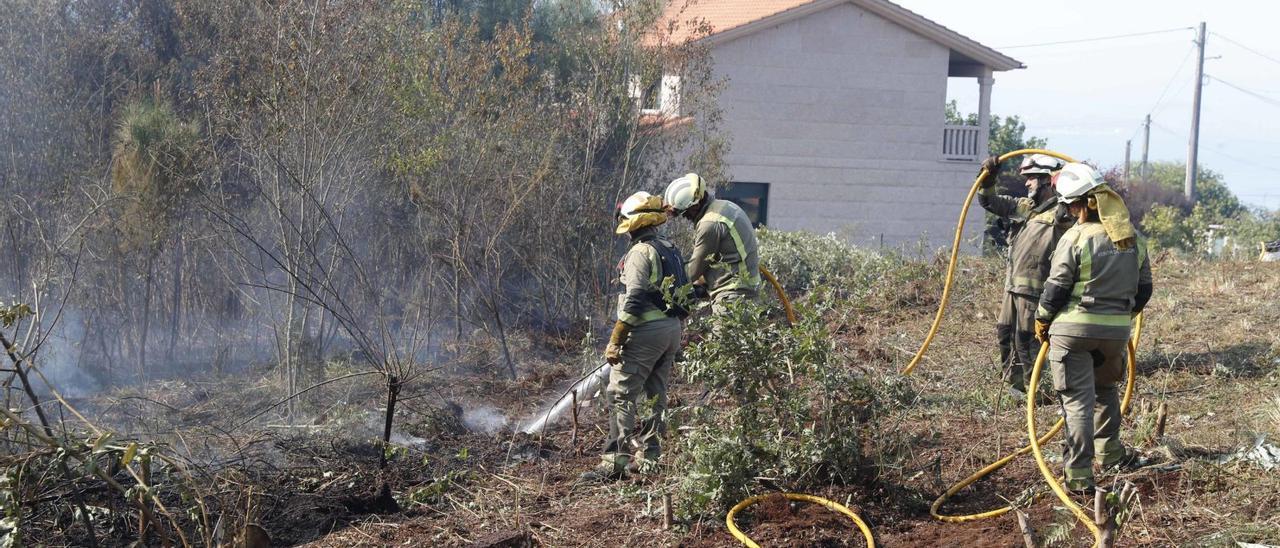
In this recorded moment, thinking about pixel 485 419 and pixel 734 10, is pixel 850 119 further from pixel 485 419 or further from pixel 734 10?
pixel 485 419

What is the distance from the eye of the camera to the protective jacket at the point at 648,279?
6426 mm

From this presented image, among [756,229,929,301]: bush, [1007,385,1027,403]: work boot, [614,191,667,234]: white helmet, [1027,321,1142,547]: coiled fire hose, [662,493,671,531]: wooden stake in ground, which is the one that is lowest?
[662,493,671,531]: wooden stake in ground

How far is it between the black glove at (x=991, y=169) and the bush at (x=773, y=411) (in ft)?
8.89

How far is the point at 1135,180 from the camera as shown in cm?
4275

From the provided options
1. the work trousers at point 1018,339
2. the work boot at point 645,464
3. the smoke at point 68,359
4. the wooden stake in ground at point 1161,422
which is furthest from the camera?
the smoke at point 68,359

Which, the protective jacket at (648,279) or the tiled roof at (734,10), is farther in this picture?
the tiled roof at (734,10)

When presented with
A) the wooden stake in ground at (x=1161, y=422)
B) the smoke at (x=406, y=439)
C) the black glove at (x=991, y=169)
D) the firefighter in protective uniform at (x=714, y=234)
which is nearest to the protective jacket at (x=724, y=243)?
the firefighter in protective uniform at (x=714, y=234)

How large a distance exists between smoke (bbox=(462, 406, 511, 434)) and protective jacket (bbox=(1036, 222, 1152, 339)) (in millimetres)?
4271

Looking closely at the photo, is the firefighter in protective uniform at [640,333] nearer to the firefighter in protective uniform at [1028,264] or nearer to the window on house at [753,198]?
the firefighter in protective uniform at [1028,264]

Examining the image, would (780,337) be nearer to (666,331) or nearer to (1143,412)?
(666,331)

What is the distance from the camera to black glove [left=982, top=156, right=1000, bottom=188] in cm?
763

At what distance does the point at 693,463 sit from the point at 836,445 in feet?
2.51

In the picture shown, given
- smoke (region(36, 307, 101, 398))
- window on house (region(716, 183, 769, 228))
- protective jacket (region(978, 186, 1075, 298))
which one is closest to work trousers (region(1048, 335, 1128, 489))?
protective jacket (region(978, 186, 1075, 298))

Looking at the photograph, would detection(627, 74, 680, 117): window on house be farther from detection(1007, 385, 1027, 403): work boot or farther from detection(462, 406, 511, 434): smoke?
detection(1007, 385, 1027, 403): work boot
